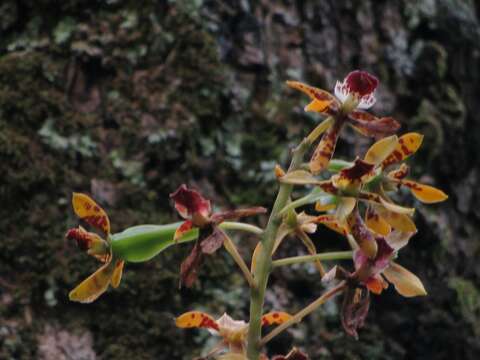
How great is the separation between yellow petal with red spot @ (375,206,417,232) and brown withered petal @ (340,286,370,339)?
8 cm

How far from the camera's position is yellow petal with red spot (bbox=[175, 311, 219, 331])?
0.79 m

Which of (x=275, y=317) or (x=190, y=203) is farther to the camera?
(x=275, y=317)

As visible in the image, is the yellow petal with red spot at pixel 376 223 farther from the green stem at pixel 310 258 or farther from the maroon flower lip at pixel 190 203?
the maroon flower lip at pixel 190 203

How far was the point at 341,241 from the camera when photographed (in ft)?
5.04

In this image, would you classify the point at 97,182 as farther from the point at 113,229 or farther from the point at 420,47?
the point at 420,47

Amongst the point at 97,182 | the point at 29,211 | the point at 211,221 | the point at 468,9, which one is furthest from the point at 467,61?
the point at 211,221

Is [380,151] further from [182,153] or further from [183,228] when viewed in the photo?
[182,153]

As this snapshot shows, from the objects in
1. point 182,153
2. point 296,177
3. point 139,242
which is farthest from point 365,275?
point 182,153

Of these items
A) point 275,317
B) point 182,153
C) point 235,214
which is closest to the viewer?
point 235,214

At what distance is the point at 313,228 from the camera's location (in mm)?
795

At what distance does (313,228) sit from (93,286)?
0.83ft

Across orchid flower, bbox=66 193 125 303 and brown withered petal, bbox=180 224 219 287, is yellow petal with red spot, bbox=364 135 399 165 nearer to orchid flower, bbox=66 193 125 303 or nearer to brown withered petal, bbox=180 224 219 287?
brown withered petal, bbox=180 224 219 287

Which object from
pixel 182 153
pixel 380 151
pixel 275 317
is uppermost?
pixel 380 151

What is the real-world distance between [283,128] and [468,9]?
72 centimetres
